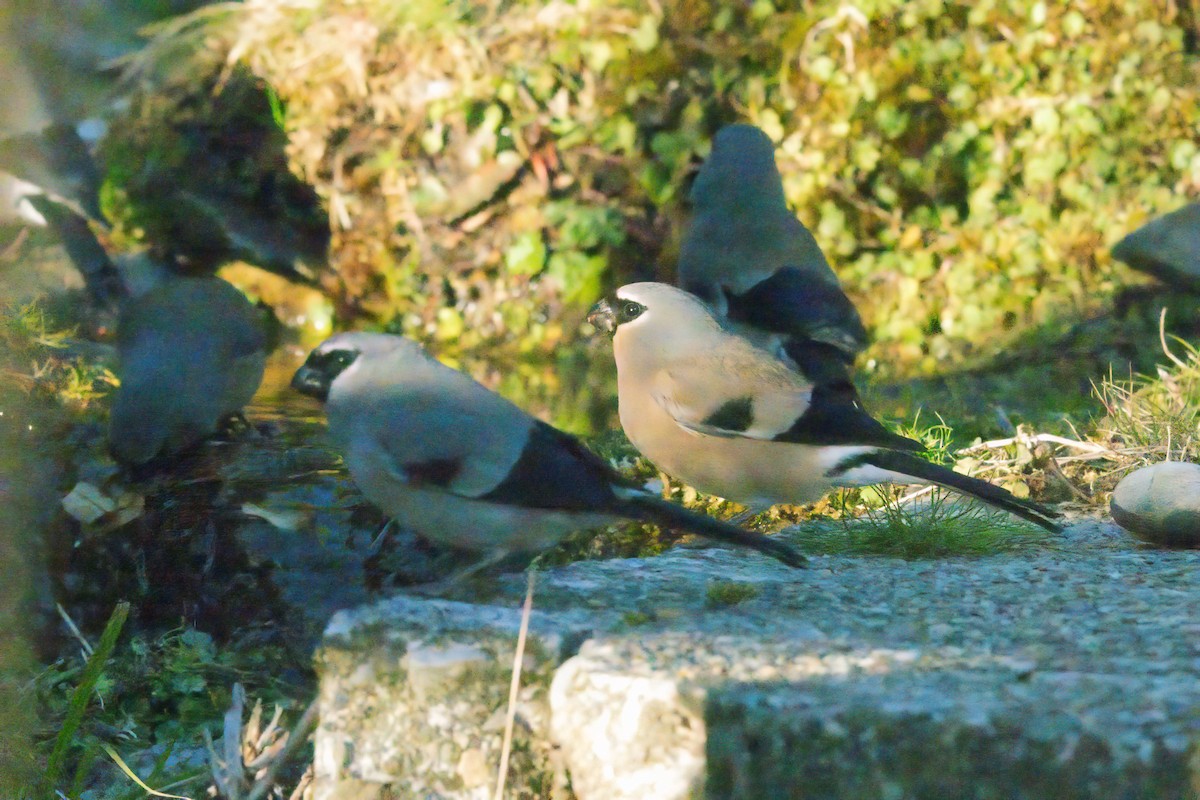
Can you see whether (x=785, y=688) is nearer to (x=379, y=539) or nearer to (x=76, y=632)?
(x=379, y=539)

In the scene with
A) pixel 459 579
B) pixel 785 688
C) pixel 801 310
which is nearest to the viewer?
pixel 785 688

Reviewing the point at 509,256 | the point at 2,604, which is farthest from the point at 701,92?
the point at 2,604

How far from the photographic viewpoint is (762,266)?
4328mm

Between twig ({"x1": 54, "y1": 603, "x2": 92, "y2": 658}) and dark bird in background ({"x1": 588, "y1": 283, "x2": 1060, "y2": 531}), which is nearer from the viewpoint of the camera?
dark bird in background ({"x1": 588, "y1": 283, "x2": 1060, "y2": 531})

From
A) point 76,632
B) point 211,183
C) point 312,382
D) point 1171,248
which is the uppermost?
point 1171,248

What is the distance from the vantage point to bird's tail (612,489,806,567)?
8.05 ft

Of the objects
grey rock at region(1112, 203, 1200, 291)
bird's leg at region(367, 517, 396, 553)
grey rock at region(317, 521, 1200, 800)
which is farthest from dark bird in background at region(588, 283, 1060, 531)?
grey rock at region(1112, 203, 1200, 291)

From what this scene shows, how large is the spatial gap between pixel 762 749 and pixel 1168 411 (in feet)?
9.61

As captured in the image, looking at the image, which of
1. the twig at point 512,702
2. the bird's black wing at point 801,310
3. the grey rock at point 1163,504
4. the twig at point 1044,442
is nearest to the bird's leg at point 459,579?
the twig at point 512,702

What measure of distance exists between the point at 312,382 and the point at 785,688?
50.9 inches

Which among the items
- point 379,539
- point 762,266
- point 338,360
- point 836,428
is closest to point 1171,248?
point 762,266

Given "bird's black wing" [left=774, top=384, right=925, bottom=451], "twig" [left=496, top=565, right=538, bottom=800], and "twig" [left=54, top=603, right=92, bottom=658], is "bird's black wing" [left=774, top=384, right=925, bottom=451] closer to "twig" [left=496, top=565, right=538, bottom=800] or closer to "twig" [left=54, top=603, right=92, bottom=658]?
"twig" [left=496, top=565, right=538, bottom=800]

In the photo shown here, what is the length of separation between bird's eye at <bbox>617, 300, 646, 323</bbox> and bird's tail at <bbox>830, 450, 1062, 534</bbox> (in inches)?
26.1

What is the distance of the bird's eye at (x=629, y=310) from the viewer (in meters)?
Answer: 3.28
